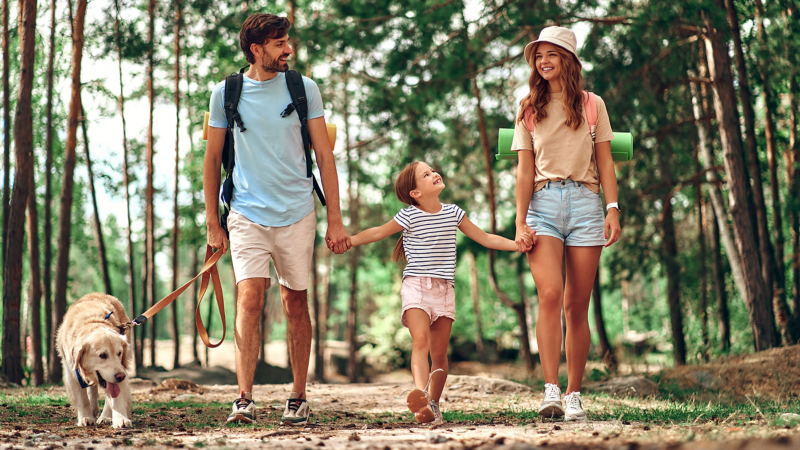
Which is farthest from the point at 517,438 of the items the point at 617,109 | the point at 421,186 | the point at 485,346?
the point at 485,346

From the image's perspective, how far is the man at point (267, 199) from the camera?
5.04 metres

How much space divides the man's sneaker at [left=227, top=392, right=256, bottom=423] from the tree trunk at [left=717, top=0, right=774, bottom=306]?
9.47 m

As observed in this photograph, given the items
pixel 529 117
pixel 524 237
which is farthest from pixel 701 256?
pixel 524 237

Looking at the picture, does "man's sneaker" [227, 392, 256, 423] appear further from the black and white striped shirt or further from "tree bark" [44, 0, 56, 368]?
"tree bark" [44, 0, 56, 368]

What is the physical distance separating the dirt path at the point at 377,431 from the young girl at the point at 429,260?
459mm

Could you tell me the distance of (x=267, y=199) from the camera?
510 cm

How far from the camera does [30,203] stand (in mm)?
13172

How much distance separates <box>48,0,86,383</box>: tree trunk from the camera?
493 inches

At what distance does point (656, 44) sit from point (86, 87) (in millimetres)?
11010

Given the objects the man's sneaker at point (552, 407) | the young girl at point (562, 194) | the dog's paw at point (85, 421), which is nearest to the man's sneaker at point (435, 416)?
the man's sneaker at point (552, 407)

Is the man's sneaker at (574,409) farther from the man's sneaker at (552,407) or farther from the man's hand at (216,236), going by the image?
the man's hand at (216,236)

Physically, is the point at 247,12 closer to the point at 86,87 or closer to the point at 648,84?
the point at 86,87

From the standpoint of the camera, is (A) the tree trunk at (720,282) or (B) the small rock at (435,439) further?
(A) the tree trunk at (720,282)

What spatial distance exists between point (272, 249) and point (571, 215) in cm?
213
